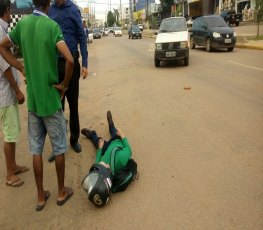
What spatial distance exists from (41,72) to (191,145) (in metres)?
2.65

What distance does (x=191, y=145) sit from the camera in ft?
16.6

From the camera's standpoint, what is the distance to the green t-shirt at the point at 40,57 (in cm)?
317

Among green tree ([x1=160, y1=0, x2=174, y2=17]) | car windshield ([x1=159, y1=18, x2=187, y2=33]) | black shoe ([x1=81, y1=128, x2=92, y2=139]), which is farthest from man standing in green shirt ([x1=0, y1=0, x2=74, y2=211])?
green tree ([x1=160, y1=0, x2=174, y2=17])

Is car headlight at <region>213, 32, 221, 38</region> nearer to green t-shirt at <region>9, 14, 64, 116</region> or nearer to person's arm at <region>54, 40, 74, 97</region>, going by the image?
person's arm at <region>54, 40, 74, 97</region>

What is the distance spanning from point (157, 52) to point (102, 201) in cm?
1010

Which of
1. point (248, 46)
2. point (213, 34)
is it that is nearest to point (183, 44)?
Answer: point (213, 34)

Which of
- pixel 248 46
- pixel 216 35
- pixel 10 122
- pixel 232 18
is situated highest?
pixel 232 18

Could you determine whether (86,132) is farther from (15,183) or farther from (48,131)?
(48,131)

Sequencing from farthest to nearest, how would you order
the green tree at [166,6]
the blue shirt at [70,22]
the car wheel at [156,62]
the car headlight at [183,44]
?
the green tree at [166,6], the car wheel at [156,62], the car headlight at [183,44], the blue shirt at [70,22]

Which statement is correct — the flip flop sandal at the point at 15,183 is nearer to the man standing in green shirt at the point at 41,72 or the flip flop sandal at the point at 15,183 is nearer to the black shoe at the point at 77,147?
the man standing in green shirt at the point at 41,72

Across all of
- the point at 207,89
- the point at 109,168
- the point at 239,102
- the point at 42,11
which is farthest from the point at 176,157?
the point at 207,89

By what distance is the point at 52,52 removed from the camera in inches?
128

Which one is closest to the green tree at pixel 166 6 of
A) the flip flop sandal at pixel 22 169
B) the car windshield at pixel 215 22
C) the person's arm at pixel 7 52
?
the car windshield at pixel 215 22

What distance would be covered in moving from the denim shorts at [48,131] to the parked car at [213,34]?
14578 millimetres
